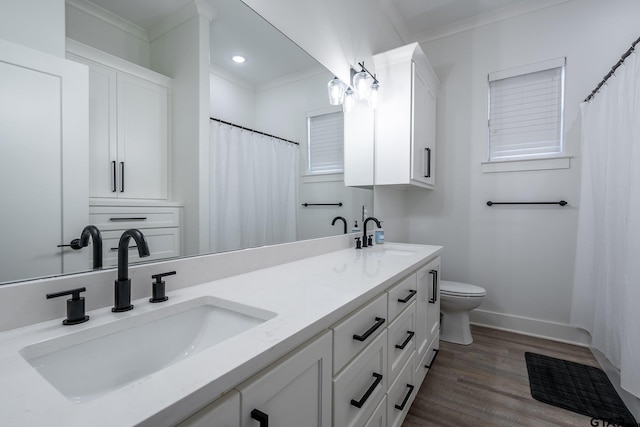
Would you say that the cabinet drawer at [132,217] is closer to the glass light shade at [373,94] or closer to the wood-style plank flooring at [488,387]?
the wood-style plank flooring at [488,387]

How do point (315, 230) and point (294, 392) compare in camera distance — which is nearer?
point (294, 392)

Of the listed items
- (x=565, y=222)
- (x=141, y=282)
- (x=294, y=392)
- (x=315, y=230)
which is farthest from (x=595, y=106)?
(x=141, y=282)

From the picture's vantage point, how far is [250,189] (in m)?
1.34

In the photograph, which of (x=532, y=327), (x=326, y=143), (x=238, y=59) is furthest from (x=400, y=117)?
(x=532, y=327)

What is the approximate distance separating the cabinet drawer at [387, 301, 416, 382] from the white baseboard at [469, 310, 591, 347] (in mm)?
1601

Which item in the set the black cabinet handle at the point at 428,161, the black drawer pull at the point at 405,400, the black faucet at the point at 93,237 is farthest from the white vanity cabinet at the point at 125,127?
the black cabinet handle at the point at 428,161

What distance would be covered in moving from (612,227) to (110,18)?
2.58 m

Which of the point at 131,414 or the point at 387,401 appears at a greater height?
the point at 131,414

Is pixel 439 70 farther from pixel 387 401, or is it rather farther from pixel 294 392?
pixel 294 392

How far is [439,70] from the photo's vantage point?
9.46 ft

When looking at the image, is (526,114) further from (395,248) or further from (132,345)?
(132,345)

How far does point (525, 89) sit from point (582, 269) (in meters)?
1.53

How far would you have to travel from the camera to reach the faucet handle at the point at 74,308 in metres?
0.67

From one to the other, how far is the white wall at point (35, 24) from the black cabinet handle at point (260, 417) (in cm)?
92
